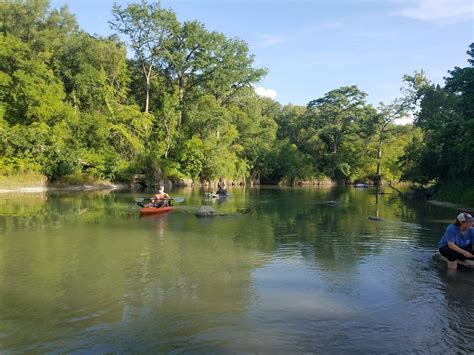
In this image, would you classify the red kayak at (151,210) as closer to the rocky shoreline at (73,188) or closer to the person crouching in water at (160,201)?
the person crouching in water at (160,201)

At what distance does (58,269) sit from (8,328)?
3.84 m

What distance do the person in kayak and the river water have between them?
13.8 inches

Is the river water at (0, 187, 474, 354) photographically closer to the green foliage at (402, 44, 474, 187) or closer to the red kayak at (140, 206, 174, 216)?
the red kayak at (140, 206, 174, 216)

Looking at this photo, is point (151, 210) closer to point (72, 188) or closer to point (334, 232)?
point (334, 232)

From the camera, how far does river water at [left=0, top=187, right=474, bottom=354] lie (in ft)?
22.3

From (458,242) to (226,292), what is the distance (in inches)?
235

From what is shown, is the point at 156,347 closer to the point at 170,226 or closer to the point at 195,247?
the point at 195,247

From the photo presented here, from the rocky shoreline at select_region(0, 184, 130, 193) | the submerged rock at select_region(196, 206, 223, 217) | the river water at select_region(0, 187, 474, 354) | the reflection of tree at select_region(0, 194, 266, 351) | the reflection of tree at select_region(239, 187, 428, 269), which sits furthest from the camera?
the rocky shoreline at select_region(0, 184, 130, 193)

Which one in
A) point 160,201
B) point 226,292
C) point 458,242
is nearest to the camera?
point 226,292

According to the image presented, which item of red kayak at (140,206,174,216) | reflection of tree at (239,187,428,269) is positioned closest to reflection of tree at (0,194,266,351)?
reflection of tree at (239,187,428,269)

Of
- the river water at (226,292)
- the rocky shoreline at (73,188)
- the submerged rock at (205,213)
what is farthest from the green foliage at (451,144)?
the rocky shoreline at (73,188)

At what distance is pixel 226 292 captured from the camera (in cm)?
926

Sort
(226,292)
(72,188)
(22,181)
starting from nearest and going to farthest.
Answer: (226,292), (22,181), (72,188)

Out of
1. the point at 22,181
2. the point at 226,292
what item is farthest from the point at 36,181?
the point at 226,292
